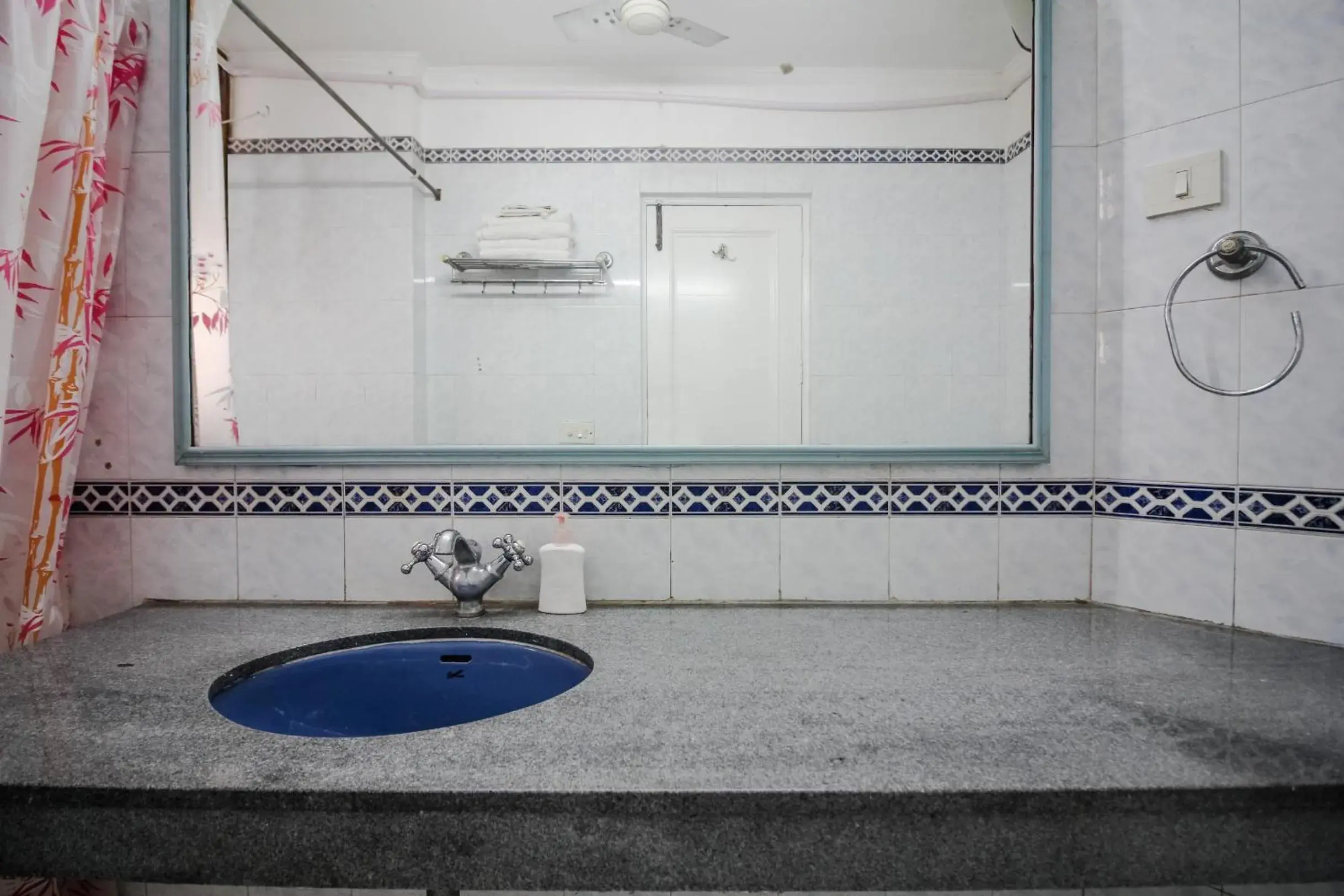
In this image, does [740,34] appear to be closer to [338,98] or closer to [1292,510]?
[338,98]

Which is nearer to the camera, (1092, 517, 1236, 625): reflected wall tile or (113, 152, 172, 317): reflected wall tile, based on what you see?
(1092, 517, 1236, 625): reflected wall tile

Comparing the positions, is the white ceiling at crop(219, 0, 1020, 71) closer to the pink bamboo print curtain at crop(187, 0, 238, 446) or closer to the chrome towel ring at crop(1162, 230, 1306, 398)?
the pink bamboo print curtain at crop(187, 0, 238, 446)

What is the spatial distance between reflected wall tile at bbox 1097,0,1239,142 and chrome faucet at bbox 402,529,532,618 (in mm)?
1278

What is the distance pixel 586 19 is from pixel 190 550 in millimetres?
1214

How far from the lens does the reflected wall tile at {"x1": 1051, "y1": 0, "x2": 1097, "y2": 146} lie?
1.15m

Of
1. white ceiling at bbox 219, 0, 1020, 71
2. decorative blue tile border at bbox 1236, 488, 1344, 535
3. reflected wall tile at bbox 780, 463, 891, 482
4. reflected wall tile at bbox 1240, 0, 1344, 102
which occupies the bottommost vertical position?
decorative blue tile border at bbox 1236, 488, 1344, 535

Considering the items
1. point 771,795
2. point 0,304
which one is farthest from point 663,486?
point 0,304

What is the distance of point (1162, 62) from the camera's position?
1.08 m

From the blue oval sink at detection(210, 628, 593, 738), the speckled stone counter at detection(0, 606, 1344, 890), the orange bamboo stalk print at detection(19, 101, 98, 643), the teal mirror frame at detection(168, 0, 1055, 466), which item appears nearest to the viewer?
the speckled stone counter at detection(0, 606, 1344, 890)

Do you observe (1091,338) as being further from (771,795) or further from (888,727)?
(771,795)

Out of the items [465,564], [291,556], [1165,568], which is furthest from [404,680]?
[1165,568]

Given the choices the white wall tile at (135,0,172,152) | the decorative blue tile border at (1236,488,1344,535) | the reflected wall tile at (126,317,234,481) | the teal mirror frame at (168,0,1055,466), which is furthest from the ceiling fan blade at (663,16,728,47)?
the decorative blue tile border at (1236,488,1344,535)

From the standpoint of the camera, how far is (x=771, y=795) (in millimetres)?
562

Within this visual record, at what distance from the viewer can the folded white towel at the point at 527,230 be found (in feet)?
3.79
